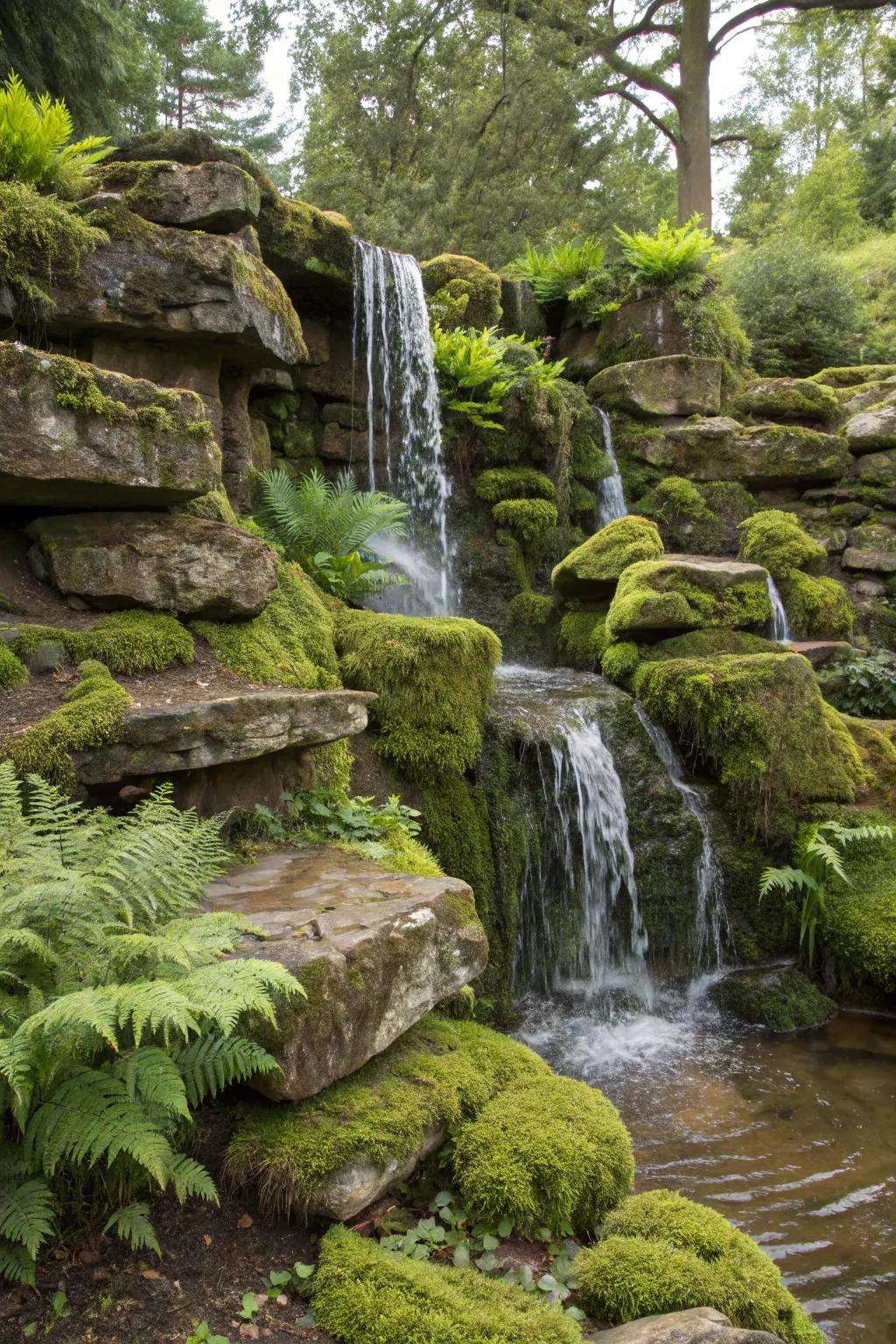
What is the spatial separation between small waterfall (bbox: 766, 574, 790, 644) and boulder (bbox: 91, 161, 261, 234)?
6.24 metres

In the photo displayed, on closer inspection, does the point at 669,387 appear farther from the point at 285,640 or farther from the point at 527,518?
the point at 285,640

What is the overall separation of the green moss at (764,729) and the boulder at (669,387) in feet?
18.3

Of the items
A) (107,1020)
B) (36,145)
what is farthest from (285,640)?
(107,1020)

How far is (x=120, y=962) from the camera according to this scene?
8.28ft

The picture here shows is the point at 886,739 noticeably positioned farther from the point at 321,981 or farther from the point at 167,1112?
the point at 167,1112

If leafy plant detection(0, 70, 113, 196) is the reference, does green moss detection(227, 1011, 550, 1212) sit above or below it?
below

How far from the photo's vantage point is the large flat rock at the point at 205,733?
375 cm

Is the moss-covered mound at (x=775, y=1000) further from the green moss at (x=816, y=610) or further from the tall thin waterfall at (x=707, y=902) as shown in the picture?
the green moss at (x=816, y=610)

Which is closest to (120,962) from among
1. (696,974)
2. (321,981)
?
(321,981)

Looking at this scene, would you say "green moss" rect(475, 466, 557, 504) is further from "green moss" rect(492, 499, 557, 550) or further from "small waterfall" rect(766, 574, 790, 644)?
"small waterfall" rect(766, 574, 790, 644)

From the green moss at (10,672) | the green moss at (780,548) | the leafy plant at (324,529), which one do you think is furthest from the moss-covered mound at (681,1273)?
the green moss at (780,548)

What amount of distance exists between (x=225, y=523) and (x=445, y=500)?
5.32 metres

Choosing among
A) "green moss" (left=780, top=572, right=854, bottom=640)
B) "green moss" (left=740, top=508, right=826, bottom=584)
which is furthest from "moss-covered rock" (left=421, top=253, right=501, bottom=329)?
"green moss" (left=780, top=572, right=854, bottom=640)

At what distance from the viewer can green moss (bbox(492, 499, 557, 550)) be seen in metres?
10.0
